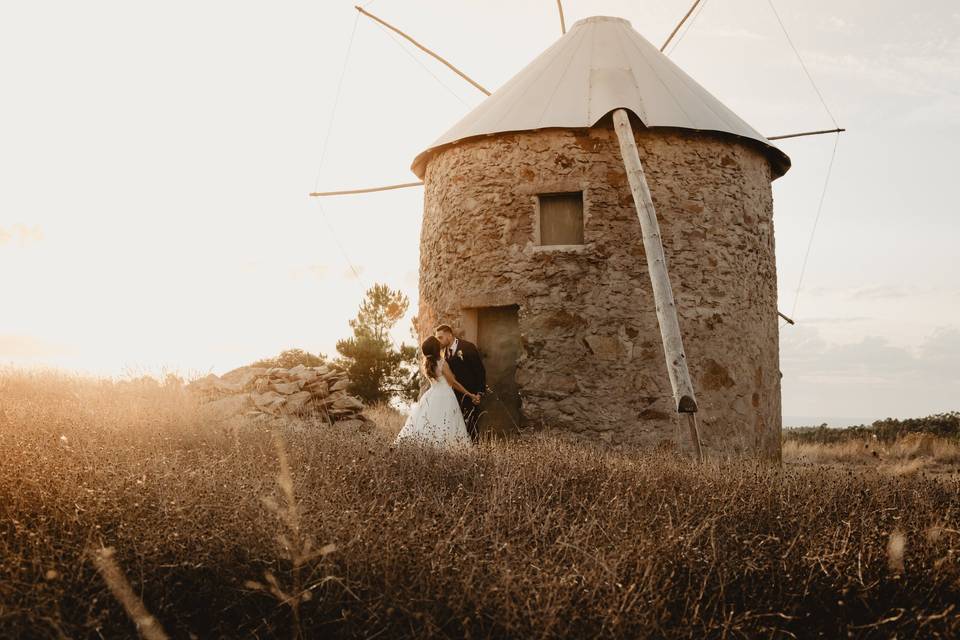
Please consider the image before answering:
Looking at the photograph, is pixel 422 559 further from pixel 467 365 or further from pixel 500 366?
pixel 500 366

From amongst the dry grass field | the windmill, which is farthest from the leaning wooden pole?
the dry grass field

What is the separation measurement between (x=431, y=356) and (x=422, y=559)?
5.37 meters

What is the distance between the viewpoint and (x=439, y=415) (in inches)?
337

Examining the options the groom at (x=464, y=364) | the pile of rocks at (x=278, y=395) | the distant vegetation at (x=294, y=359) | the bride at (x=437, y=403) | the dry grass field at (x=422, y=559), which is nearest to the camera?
the dry grass field at (x=422, y=559)

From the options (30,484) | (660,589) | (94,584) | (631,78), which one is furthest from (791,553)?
(631,78)

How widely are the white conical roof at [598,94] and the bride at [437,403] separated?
9.76ft

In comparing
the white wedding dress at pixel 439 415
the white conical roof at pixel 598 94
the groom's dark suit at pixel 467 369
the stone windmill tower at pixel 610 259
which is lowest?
the white wedding dress at pixel 439 415

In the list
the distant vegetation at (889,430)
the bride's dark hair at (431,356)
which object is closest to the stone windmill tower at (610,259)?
the bride's dark hair at (431,356)

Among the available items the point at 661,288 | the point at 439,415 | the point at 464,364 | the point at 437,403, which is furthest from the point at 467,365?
the point at 661,288

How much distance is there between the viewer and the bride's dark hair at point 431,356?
861 centimetres

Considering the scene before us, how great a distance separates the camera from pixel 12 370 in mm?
13562

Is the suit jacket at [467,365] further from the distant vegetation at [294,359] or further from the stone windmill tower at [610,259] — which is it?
the distant vegetation at [294,359]

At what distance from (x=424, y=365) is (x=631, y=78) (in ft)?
15.1

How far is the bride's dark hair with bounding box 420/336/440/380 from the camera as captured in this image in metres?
8.61
